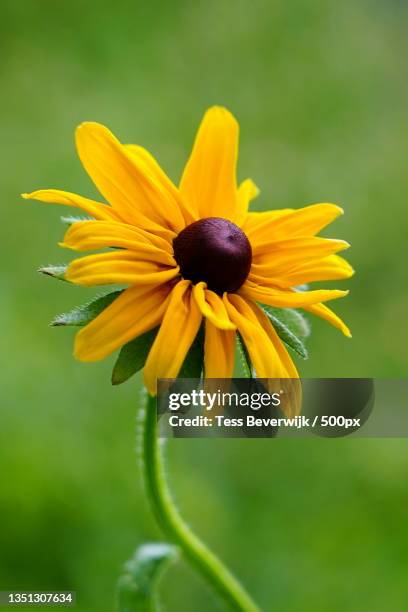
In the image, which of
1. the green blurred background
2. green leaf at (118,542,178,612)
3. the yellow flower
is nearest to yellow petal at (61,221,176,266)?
the yellow flower

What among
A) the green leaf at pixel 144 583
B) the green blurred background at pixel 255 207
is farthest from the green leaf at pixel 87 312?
the green blurred background at pixel 255 207

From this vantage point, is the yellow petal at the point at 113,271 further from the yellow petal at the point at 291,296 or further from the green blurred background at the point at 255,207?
the green blurred background at the point at 255,207

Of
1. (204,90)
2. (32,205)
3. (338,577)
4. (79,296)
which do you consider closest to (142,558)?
(338,577)

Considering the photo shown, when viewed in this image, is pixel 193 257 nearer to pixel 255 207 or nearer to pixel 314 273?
pixel 314 273

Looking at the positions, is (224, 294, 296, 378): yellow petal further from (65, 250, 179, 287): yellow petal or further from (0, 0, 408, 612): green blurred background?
(0, 0, 408, 612): green blurred background

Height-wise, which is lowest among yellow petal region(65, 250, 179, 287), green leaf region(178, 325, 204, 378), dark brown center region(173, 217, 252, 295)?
green leaf region(178, 325, 204, 378)

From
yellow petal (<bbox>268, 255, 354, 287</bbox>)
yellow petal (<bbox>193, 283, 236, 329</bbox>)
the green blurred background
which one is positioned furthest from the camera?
the green blurred background

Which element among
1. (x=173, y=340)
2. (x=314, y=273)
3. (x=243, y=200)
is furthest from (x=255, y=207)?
(x=173, y=340)
